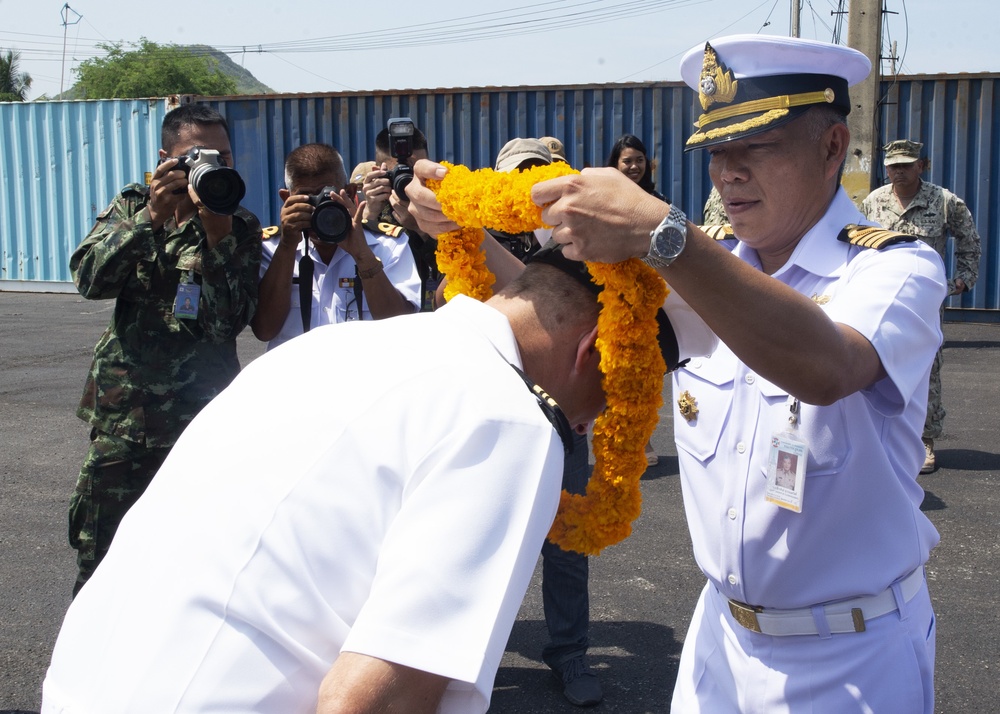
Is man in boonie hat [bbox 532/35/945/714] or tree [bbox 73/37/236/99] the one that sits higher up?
tree [bbox 73/37/236/99]

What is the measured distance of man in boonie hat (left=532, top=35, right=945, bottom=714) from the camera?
1781mm

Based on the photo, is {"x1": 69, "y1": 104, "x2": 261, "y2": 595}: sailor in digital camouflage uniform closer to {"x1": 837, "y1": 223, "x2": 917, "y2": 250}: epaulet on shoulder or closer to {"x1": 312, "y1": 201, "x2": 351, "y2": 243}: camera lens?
{"x1": 312, "y1": 201, "x2": 351, "y2": 243}: camera lens

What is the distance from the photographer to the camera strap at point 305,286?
13.0 ft

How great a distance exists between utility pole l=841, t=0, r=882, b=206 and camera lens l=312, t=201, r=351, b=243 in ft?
25.7

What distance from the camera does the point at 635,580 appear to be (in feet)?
15.2

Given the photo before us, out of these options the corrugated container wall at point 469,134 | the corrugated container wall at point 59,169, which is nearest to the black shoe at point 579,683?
the corrugated container wall at point 469,134

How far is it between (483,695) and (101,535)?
8.75 ft

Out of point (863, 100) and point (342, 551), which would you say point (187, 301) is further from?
point (863, 100)

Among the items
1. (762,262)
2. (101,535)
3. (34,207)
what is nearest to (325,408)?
(762,262)

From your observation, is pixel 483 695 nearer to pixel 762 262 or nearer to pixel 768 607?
pixel 768 607

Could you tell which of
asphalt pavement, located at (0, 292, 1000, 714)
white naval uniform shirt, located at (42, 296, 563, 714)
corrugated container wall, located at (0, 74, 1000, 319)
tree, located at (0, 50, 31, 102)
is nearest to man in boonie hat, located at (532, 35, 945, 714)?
white naval uniform shirt, located at (42, 296, 563, 714)

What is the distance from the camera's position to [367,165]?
468 centimetres

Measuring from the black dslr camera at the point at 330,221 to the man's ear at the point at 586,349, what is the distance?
2446mm

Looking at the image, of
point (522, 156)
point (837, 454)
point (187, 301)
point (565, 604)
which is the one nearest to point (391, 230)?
point (522, 156)
